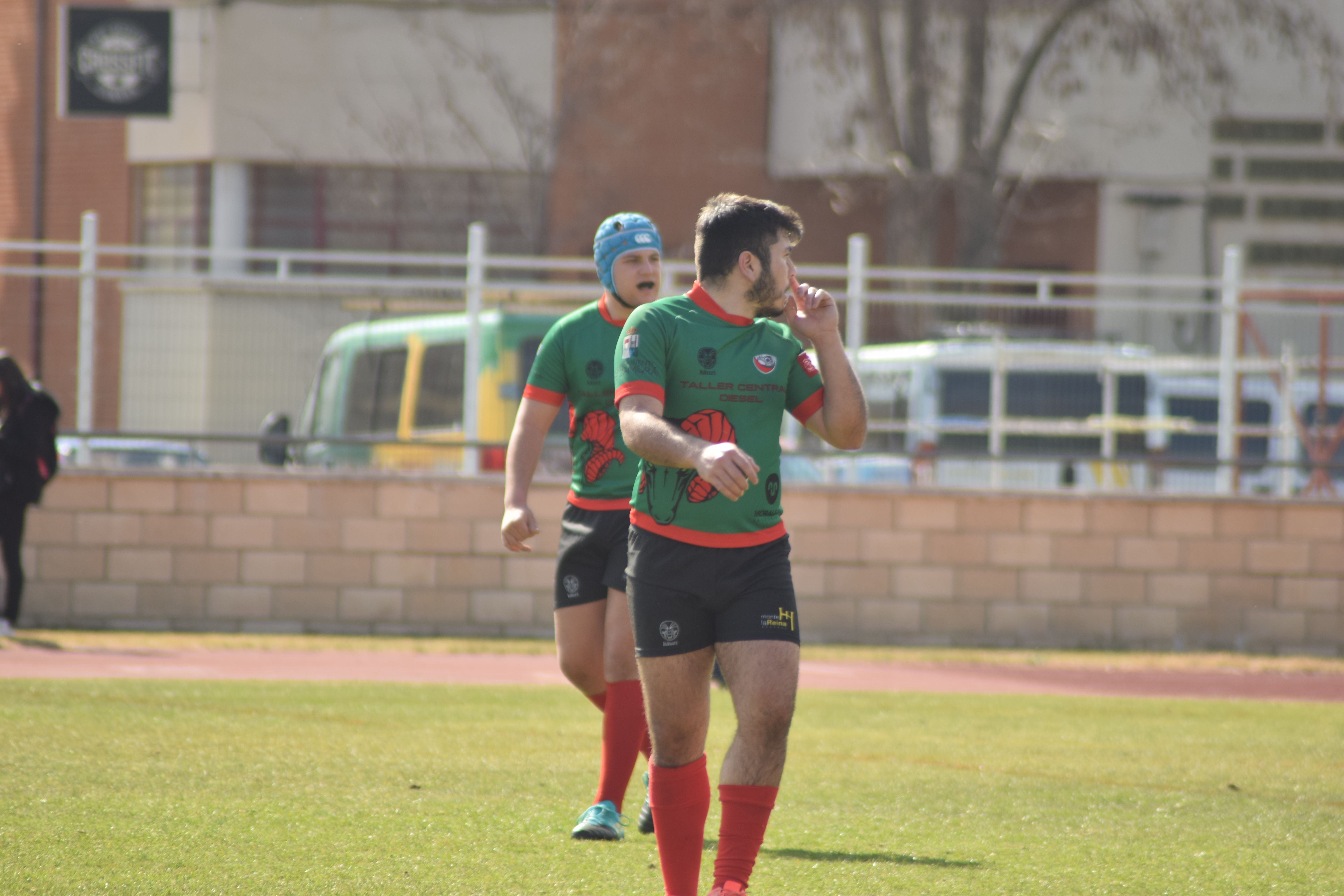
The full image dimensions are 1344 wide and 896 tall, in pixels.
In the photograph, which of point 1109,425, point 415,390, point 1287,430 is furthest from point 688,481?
point 1287,430

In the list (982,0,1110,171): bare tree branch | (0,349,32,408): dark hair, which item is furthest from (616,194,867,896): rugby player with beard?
(982,0,1110,171): bare tree branch

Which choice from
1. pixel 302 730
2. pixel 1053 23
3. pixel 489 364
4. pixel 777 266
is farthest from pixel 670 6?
pixel 777 266

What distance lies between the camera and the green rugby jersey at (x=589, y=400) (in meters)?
5.21

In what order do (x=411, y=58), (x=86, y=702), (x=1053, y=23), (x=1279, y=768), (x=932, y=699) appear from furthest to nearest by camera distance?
(x=411, y=58), (x=1053, y=23), (x=932, y=699), (x=86, y=702), (x=1279, y=768)

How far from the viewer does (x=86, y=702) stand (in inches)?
311

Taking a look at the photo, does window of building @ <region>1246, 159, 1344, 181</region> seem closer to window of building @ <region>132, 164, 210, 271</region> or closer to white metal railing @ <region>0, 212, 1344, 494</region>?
white metal railing @ <region>0, 212, 1344, 494</region>

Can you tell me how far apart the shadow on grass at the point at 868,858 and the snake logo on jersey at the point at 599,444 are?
1.28 meters

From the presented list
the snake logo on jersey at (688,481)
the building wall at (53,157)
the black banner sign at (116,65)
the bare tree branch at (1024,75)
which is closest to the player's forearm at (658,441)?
the snake logo on jersey at (688,481)

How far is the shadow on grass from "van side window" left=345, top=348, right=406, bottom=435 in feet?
25.6

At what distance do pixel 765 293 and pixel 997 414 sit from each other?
28.0 feet

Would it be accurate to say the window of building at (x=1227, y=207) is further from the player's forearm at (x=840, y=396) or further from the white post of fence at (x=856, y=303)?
the player's forearm at (x=840, y=396)

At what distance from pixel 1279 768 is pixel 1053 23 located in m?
14.2

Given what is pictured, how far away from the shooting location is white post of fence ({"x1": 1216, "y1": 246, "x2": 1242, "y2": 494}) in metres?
12.0

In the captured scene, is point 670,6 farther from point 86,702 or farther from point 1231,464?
point 86,702
